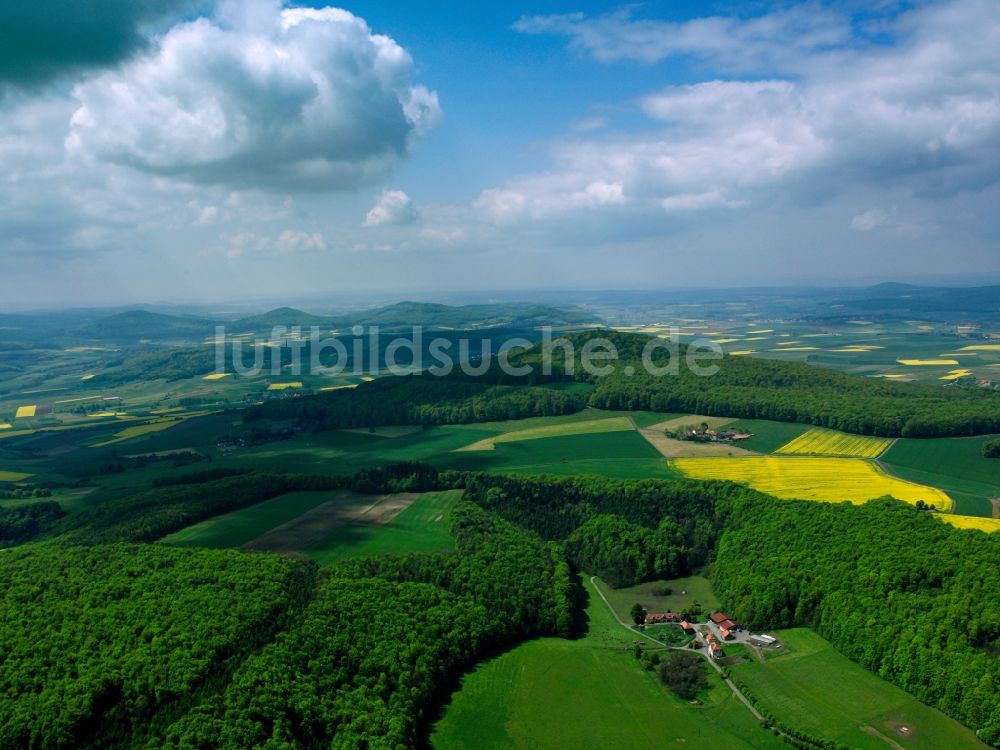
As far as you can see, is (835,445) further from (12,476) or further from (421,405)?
(12,476)

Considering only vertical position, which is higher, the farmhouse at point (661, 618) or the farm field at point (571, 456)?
the farm field at point (571, 456)

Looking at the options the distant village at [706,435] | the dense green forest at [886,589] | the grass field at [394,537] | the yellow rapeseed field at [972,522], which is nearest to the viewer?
the dense green forest at [886,589]

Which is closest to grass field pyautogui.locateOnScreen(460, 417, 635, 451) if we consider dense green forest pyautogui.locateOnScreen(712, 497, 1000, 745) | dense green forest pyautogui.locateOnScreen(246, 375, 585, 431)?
dense green forest pyautogui.locateOnScreen(246, 375, 585, 431)

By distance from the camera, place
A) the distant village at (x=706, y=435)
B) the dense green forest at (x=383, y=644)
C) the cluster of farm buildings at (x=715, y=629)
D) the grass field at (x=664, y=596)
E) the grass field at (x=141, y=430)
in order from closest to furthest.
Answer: the dense green forest at (x=383, y=644) < the cluster of farm buildings at (x=715, y=629) < the grass field at (x=664, y=596) < the distant village at (x=706, y=435) < the grass field at (x=141, y=430)

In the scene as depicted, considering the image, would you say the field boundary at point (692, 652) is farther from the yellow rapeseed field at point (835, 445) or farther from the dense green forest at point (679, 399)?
the dense green forest at point (679, 399)

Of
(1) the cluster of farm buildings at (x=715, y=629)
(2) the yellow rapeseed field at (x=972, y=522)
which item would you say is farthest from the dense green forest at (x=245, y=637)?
(2) the yellow rapeseed field at (x=972, y=522)

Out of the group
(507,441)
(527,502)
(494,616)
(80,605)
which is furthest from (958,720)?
(507,441)
